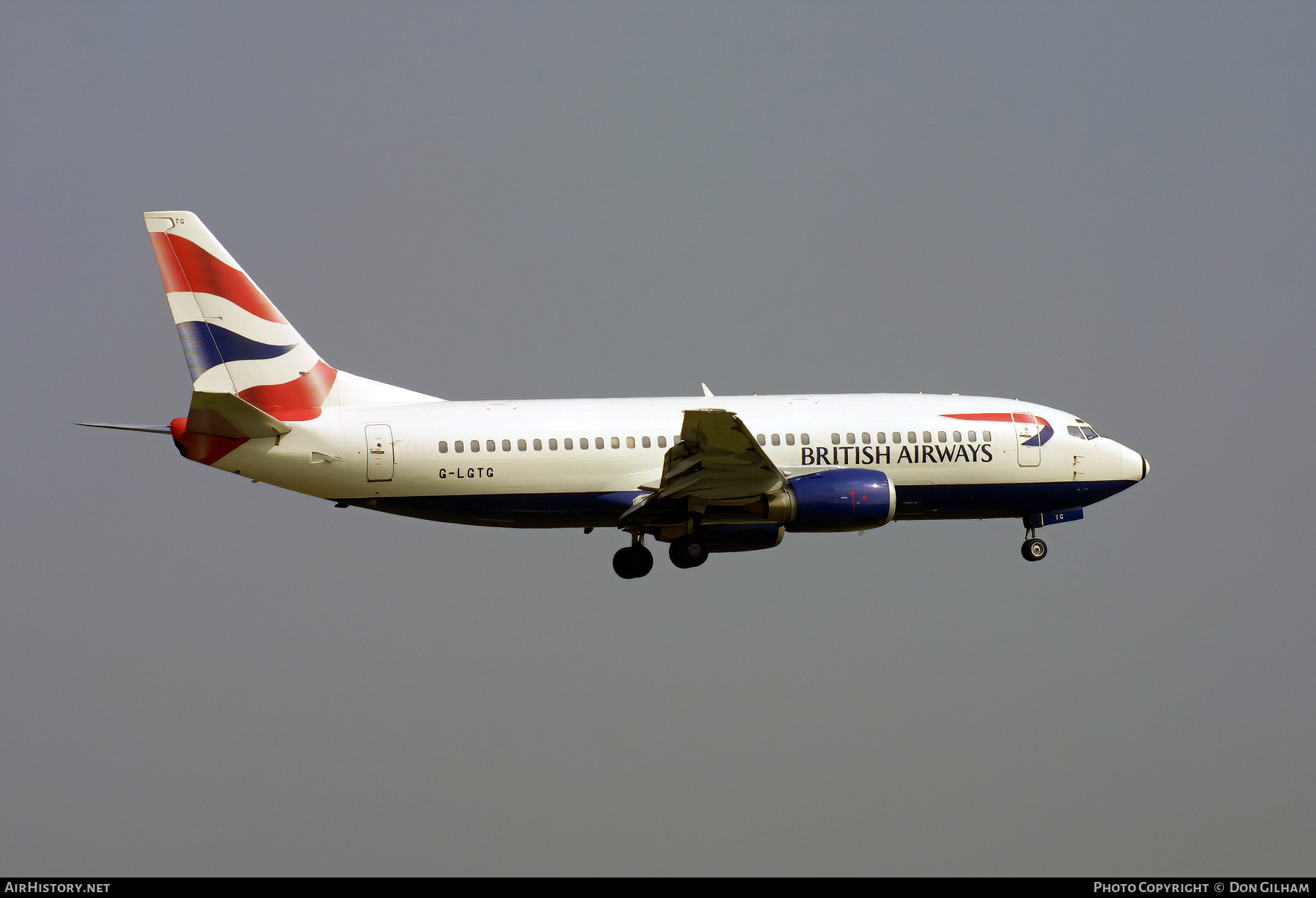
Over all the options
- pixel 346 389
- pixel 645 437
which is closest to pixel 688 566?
pixel 645 437

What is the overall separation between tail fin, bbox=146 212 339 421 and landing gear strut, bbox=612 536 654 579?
9.62m

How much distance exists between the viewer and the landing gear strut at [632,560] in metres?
46.4

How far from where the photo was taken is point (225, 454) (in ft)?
136

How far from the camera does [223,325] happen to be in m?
42.4

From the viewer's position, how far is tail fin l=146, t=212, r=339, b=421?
42188mm

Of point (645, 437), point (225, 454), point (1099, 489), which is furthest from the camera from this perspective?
point (1099, 489)

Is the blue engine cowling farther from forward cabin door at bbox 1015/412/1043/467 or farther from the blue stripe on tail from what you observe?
the blue stripe on tail

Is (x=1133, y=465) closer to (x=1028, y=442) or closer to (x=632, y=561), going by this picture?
(x=1028, y=442)

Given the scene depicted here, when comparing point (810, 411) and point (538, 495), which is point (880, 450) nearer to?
point (810, 411)

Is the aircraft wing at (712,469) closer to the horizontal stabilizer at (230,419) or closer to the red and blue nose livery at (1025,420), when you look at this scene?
the red and blue nose livery at (1025,420)

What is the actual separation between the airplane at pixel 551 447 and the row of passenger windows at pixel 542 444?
4cm

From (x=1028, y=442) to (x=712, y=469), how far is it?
34.9ft

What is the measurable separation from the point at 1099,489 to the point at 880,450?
7.72 m

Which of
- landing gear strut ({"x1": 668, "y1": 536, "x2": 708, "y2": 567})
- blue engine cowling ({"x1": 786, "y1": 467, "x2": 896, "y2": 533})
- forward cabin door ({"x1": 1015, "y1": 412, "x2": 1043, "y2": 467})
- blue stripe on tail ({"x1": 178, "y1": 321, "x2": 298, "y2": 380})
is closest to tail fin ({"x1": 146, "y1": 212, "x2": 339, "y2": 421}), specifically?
blue stripe on tail ({"x1": 178, "y1": 321, "x2": 298, "y2": 380})
